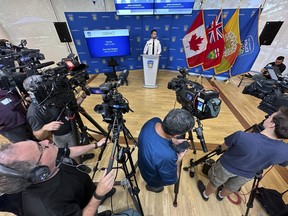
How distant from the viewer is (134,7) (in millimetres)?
4293

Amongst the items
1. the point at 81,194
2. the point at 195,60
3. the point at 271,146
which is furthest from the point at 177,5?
the point at 81,194

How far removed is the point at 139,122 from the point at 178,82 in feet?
5.63

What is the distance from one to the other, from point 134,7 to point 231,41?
3.16m

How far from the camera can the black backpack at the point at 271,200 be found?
5.32ft

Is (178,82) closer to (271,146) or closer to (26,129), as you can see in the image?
(271,146)

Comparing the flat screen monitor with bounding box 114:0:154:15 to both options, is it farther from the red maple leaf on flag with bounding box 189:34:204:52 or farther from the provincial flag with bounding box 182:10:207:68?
the red maple leaf on flag with bounding box 189:34:204:52

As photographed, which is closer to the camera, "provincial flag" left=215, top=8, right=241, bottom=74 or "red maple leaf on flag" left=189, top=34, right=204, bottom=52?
"provincial flag" left=215, top=8, right=241, bottom=74

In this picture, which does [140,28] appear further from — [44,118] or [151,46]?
[44,118]

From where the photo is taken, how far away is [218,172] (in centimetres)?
145

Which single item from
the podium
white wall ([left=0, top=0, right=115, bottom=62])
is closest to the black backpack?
the podium

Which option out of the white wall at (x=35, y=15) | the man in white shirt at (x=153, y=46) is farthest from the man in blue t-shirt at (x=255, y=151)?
the white wall at (x=35, y=15)

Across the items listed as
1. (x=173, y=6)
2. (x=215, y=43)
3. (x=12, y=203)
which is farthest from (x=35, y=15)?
(x=12, y=203)

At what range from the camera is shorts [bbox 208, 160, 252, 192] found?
1.37m

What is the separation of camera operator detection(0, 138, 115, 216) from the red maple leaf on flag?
474 centimetres
